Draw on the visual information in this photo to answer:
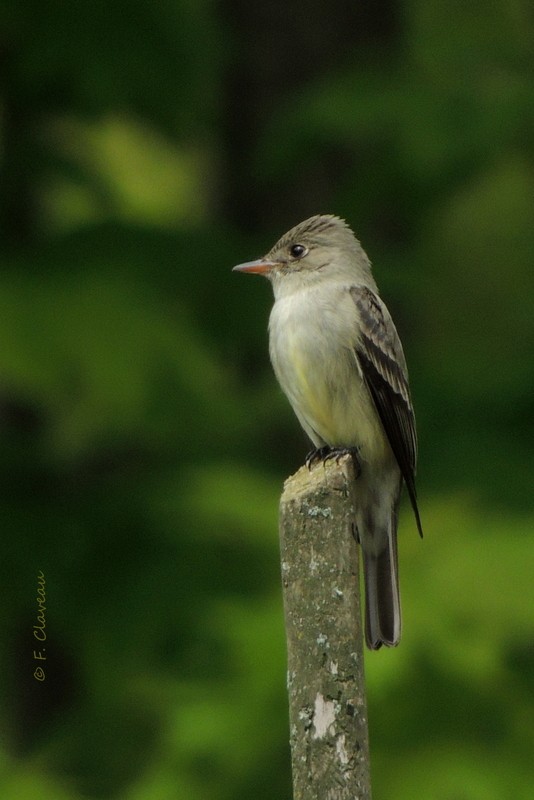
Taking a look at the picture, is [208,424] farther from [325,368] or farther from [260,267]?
[325,368]

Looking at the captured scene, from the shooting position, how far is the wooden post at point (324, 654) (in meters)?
2.87

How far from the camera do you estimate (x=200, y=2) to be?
8711 mm

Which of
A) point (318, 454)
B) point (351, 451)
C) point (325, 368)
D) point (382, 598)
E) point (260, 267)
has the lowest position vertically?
point (382, 598)

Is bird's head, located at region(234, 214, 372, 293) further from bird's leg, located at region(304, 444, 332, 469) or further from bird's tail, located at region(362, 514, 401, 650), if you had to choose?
bird's tail, located at region(362, 514, 401, 650)

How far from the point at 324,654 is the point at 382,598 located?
1600 millimetres

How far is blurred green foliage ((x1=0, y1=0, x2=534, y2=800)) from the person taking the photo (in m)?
6.10

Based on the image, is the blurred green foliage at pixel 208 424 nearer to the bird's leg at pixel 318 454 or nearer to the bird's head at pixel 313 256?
the bird's head at pixel 313 256

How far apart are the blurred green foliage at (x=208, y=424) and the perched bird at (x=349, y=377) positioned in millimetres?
822

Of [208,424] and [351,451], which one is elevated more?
[208,424]

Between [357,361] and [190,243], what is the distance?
1.99 meters

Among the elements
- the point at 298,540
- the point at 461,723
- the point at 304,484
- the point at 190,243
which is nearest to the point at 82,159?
the point at 190,243

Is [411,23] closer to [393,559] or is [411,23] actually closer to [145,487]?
[145,487]

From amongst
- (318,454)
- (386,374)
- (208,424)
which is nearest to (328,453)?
(318,454)

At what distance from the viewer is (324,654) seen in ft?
9.62
